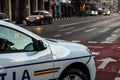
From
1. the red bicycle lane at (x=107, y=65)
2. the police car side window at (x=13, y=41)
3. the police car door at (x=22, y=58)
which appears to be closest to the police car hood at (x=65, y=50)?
the police car door at (x=22, y=58)

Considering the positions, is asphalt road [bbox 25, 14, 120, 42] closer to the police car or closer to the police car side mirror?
the police car

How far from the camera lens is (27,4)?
64.4m

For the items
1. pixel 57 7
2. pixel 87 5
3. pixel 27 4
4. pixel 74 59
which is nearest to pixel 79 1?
pixel 87 5

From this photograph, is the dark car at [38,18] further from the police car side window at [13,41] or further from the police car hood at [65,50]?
the police car side window at [13,41]

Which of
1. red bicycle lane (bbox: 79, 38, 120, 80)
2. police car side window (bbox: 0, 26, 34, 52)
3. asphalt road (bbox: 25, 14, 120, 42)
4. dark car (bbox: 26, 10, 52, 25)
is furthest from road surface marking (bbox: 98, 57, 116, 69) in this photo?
dark car (bbox: 26, 10, 52, 25)

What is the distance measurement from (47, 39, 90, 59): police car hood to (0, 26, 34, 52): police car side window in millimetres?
487

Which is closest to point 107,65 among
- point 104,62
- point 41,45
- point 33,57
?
point 104,62

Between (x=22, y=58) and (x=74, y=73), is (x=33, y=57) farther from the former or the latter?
(x=74, y=73)

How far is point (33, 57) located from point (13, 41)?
38 centimetres

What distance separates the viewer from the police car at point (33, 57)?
602 cm

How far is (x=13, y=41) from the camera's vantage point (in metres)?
6.32

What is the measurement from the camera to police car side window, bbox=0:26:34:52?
6156 millimetres

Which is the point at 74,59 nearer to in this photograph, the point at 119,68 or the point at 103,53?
the point at 119,68

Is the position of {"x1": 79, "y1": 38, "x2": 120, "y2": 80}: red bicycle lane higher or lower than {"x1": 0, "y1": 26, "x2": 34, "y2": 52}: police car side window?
lower
